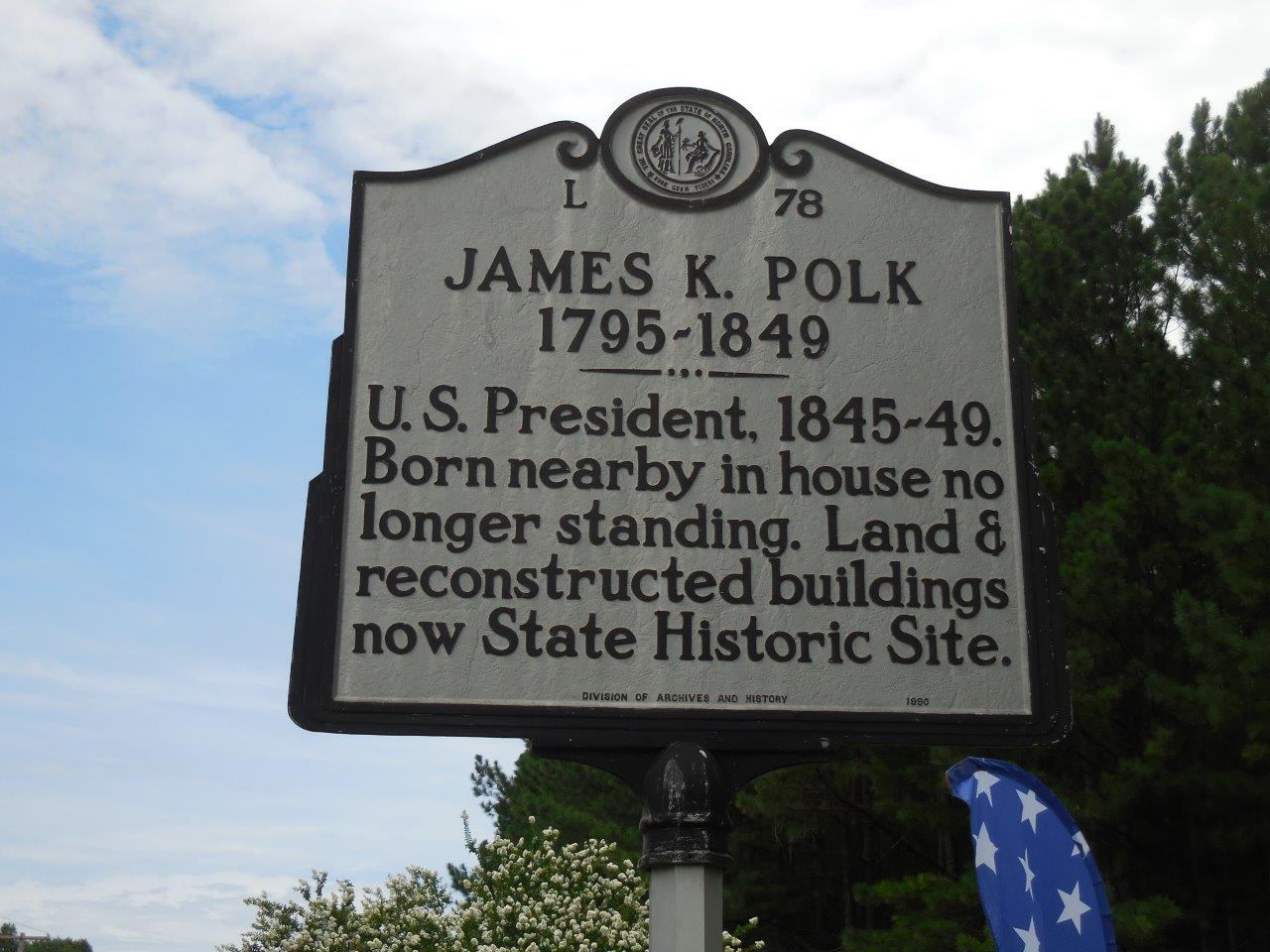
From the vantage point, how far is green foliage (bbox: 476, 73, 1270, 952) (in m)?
14.6

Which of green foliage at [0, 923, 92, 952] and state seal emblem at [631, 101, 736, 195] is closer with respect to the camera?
state seal emblem at [631, 101, 736, 195]

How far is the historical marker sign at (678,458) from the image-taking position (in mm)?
4652

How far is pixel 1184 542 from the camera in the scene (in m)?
16.3

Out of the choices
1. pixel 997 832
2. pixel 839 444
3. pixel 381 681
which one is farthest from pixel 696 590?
pixel 997 832

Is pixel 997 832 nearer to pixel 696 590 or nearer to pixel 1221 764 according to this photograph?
pixel 696 590

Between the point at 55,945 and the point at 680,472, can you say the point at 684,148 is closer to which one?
the point at 680,472

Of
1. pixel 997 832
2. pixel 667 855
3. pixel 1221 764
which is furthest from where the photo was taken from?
pixel 1221 764

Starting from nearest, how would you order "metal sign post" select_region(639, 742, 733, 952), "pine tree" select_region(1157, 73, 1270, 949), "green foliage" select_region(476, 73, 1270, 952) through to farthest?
"metal sign post" select_region(639, 742, 733, 952) → "pine tree" select_region(1157, 73, 1270, 949) → "green foliage" select_region(476, 73, 1270, 952)

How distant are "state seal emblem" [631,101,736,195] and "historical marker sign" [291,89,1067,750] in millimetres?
12

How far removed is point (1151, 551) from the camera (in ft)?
54.1

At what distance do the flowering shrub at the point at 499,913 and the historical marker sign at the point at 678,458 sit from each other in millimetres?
11231

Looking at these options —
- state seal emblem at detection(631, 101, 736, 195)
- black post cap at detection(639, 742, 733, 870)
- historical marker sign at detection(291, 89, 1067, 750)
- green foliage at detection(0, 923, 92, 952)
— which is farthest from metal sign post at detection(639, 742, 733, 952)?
green foliage at detection(0, 923, 92, 952)

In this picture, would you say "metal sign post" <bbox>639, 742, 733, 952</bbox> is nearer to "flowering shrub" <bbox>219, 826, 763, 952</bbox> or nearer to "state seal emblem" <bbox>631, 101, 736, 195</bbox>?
"state seal emblem" <bbox>631, 101, 736, 195</bbox>

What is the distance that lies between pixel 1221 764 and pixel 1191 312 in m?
5.30
